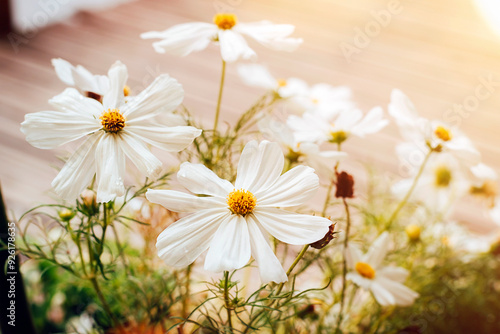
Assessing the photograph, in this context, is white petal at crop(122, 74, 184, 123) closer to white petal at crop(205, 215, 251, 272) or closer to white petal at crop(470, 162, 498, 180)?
white petal at crop(205, 215, 251, 272)

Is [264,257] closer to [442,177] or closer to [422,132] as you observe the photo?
[422,132]

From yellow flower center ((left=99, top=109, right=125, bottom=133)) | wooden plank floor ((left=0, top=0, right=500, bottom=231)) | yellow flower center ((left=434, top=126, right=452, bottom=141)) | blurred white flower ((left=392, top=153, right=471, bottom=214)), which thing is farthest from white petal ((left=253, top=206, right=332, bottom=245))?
wooden plank floor ((left=0, top=0, right=500, bottom=231))

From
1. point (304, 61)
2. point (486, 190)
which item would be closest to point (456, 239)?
point (486, 190)

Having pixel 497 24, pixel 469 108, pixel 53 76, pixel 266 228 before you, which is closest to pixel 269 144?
pixel 266 228

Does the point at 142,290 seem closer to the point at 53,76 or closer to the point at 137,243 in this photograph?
the point at 137,243

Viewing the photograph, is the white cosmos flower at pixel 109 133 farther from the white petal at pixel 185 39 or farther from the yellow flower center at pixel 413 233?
Result: the yellow flower center at pixel 413 233

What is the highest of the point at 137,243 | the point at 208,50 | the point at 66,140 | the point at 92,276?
the point at 66,140
